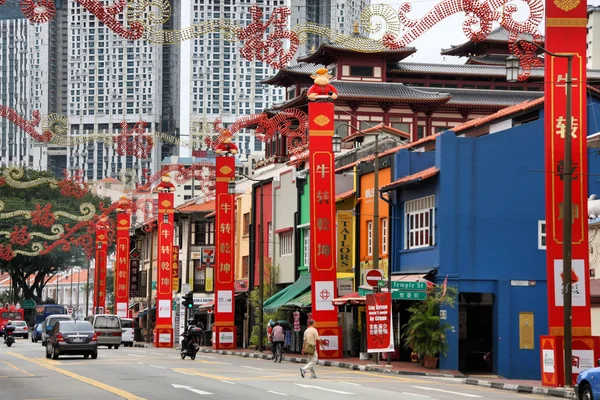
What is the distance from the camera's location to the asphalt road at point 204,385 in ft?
81.6

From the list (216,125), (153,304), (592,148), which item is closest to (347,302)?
(592,148)

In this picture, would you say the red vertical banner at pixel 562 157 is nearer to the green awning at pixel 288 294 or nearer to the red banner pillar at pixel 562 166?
the red banner pillar at pixel 562 166

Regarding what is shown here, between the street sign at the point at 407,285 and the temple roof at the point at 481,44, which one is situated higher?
the temple roof at the point at 481,44

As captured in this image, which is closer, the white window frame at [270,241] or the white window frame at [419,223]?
the white window frame at [419,223]

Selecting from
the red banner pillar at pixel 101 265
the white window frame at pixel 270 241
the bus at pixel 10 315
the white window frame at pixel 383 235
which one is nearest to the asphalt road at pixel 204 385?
the white window frame at pixel 383 235

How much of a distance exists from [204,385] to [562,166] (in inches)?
412

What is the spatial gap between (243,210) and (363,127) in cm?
1238

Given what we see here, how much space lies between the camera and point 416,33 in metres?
37.3

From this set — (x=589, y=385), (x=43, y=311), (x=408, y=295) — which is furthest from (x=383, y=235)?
(x=43, y=311)

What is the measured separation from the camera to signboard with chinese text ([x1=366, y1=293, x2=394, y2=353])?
4056 cm

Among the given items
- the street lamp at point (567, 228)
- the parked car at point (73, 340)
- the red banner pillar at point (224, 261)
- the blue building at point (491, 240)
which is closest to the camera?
the street lamp at point (567, 228)

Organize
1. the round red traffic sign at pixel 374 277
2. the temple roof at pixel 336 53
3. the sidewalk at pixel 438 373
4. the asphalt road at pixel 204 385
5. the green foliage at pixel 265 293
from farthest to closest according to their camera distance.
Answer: the temple roof at pixel 336 53, the green foliage at pixel 265 293, the round red traffic sign at pixel 374 277, the sidewalk at pixel 438 373, the asphalt road at pixel 204 385

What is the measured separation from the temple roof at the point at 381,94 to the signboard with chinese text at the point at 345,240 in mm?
33165

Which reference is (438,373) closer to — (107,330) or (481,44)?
(107,330)
